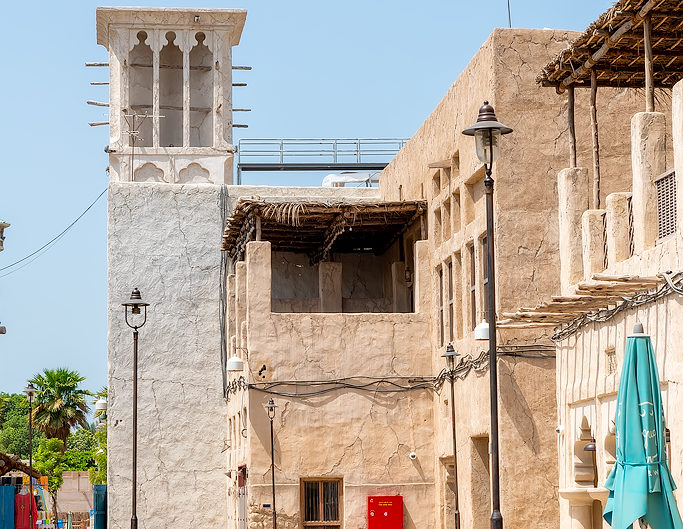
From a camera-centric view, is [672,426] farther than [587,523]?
No

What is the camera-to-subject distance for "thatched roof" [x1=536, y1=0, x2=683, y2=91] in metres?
15.4

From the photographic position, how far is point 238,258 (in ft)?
102

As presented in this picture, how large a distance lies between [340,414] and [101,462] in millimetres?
26684

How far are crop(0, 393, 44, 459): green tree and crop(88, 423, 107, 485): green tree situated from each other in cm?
3181

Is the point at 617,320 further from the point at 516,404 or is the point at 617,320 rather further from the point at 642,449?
the point at 516,404

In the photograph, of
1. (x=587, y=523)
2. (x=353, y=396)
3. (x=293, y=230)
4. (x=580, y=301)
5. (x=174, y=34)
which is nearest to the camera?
(x=580, y=301)

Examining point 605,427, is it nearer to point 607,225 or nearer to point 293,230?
point 607,225

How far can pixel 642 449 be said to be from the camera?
12.8m

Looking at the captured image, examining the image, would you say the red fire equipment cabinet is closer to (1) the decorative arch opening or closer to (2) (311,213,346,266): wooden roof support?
(2) (311,213,346,266): wooden roof support

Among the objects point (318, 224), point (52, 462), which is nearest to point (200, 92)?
point (318, 224)

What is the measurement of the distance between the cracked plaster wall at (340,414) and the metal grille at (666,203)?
12.6 metres

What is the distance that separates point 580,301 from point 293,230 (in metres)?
14.3

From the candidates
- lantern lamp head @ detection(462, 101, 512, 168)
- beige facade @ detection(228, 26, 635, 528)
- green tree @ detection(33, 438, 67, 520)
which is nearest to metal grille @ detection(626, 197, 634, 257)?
lantern lamp head @ detection(462, 101, 512, 168)

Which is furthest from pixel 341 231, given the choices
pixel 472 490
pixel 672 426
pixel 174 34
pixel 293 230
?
pixel 672 426
